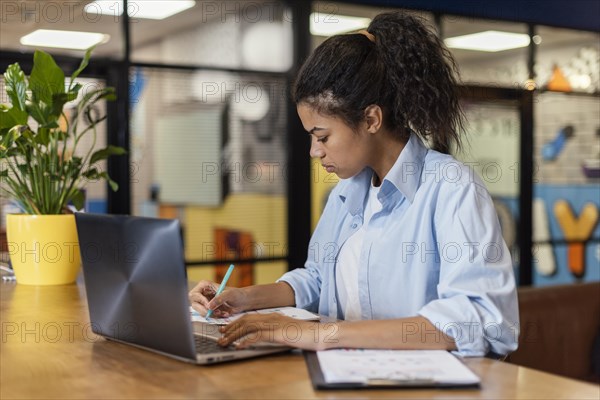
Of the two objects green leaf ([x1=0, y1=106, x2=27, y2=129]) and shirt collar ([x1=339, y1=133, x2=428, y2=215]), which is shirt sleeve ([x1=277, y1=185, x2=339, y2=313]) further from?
green leaf ([x1=0, y1=106, x2=27, y2=129])

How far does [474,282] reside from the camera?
5.12 feet

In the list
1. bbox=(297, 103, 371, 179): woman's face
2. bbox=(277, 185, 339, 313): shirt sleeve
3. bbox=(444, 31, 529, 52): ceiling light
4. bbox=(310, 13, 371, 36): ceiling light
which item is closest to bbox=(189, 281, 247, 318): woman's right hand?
bbox=(277, 185, 339, 313): shirt sleeve

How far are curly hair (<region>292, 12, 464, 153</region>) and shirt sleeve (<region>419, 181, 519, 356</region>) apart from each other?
240mm

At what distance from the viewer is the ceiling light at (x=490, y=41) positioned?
18.0ft

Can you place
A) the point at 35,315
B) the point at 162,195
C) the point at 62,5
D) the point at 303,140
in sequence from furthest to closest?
1. the point at 303,140
2. the point at 162,195
3. the point at 62,5
4. the point at 35,315

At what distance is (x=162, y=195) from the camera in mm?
4641

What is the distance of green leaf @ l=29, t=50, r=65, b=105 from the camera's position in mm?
2523

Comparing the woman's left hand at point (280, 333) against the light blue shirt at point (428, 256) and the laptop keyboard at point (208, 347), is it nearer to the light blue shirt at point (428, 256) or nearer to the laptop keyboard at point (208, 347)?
A: the laptop keyboard at point (208, 347)

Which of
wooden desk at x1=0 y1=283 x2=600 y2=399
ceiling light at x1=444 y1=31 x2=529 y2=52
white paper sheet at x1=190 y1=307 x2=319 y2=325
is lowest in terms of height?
wooden desk at x1=0 y1=283 x2=600 y2=399

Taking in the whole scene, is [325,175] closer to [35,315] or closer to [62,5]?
[62,5]

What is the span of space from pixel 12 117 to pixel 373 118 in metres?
1.24

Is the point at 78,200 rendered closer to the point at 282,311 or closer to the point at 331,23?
the point at 282,311

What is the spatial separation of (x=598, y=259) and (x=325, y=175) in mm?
2456

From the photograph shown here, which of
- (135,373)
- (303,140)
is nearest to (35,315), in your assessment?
(135,373)
